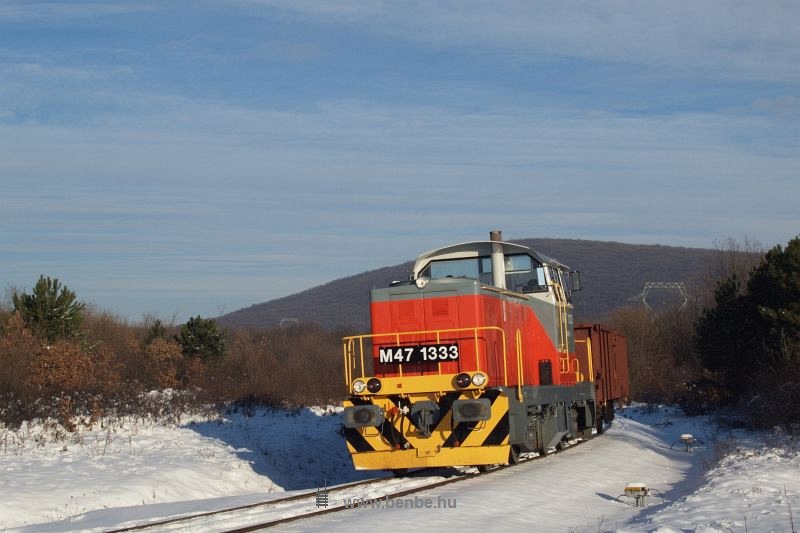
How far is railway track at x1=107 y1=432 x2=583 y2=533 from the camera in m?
10.6

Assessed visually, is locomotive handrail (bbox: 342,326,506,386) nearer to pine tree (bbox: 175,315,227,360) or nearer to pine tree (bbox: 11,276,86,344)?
pine tree (bbox: 11,276,86,344)

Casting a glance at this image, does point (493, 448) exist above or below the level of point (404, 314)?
below

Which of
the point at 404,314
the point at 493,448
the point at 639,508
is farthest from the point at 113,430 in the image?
the point at 639,508

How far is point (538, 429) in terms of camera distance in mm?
16719

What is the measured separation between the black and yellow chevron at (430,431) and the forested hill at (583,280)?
10845 centimetres

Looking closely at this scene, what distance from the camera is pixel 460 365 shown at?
14758mm

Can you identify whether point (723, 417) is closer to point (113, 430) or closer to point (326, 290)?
point (113, 430)

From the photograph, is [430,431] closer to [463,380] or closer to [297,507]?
[463,380]

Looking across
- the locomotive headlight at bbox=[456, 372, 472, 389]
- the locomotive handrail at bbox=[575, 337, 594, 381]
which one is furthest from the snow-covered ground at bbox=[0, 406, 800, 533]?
the locomotive handrail at bbox=[575, 337, 594, 381]

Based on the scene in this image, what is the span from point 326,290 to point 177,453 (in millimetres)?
146417

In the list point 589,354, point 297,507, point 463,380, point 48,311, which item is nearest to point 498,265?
point 463,380

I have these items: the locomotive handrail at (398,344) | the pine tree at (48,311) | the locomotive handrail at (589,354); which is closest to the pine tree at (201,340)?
the pine tree at (48,311)

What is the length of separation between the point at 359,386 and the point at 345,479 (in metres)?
7.11

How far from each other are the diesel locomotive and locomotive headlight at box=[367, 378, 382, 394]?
0.02 m
